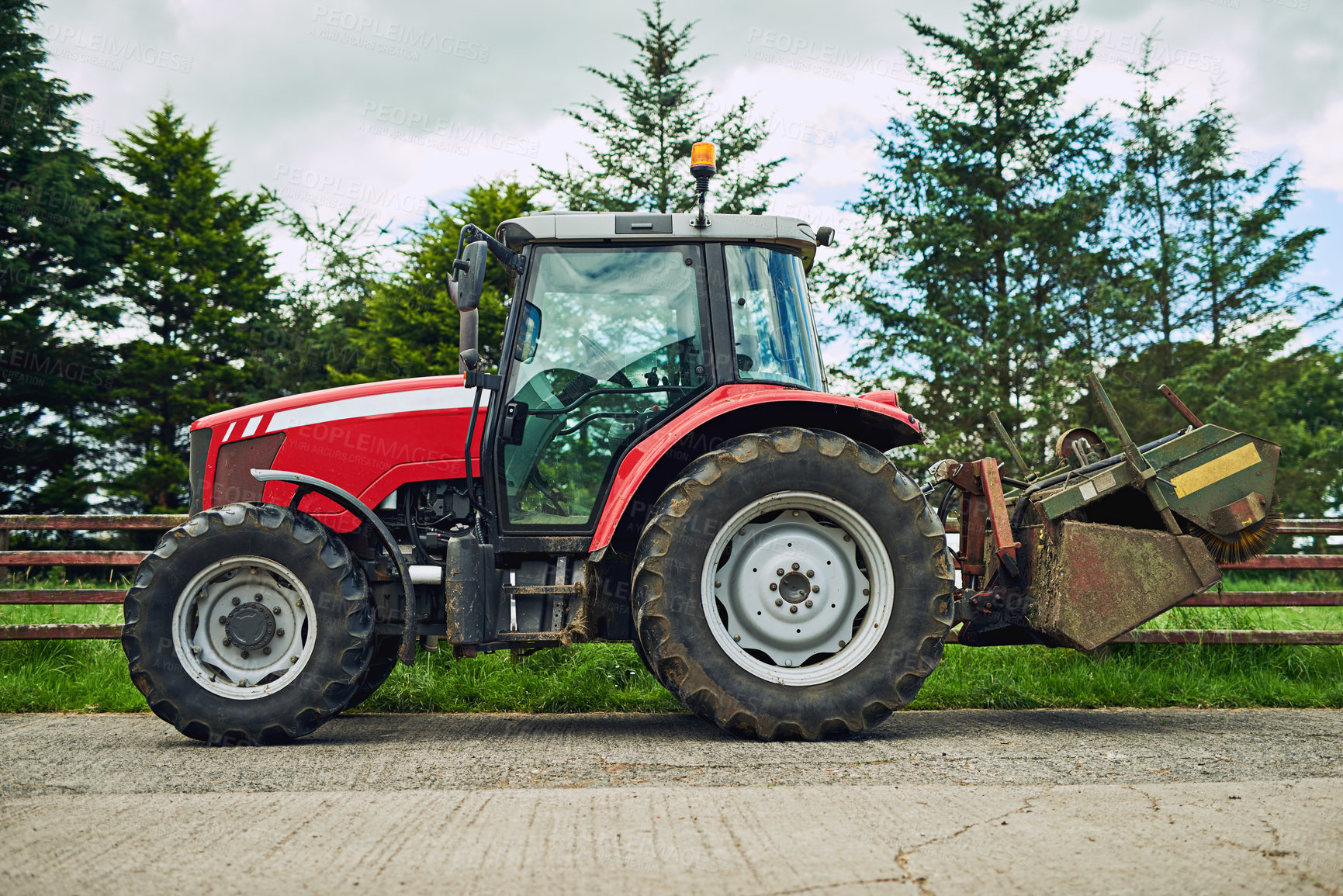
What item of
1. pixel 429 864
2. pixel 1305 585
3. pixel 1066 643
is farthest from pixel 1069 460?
pixel 1305 585

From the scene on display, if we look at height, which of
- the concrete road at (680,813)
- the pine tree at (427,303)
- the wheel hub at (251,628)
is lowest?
the concrete road at (680,813)

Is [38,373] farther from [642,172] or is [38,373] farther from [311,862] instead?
[311,862]

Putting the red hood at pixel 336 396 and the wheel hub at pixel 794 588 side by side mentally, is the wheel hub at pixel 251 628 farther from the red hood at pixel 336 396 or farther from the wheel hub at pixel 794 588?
the wheel hub at pixel 794 588

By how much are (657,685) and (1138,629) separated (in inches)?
111

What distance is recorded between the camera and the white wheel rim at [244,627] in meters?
3.76

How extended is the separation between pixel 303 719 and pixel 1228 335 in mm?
20891

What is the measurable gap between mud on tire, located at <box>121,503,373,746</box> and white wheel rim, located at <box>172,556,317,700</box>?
2cm

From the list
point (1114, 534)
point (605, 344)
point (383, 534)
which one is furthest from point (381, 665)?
point (1114, 534)

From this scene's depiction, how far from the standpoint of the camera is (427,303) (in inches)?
689

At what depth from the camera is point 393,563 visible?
13.2 ft

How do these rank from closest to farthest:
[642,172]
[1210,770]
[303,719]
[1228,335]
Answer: [1210,770], [303,719], [642,172], [1228,335]

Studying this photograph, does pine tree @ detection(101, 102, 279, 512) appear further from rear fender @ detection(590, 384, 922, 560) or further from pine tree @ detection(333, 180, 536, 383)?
rear fender @ detection(590, 384, 922, 560)

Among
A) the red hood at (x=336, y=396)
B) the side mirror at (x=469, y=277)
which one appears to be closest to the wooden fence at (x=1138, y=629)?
the red hood at (x=336, y=396)

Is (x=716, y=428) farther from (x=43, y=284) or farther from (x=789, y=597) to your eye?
(x=43, y=284)
